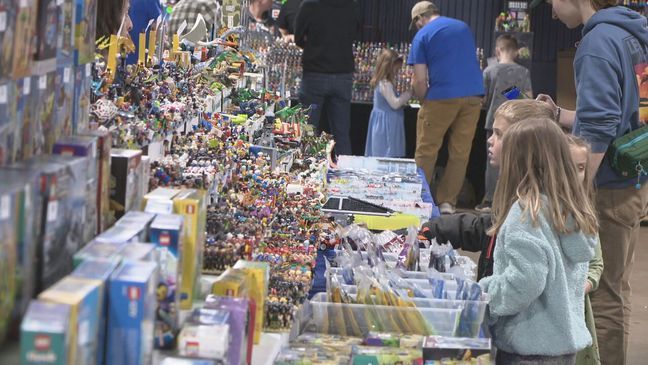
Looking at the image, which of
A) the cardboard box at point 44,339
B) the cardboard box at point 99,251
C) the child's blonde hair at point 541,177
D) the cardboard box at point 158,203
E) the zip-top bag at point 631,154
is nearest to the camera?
the cardboard box at point 44,339

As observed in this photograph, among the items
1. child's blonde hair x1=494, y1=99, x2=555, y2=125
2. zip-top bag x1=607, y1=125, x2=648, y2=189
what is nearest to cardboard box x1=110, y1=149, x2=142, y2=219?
child's blonde hair x1=494, y1=99, x2=555, y2=125

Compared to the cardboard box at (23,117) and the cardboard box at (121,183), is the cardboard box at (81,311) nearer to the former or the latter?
the cardboard box at (23,117)

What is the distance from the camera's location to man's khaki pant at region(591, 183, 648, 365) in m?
4.24

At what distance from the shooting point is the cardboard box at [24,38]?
1899 millimetres

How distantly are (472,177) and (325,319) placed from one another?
7035 mm

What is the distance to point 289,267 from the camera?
3111 mm

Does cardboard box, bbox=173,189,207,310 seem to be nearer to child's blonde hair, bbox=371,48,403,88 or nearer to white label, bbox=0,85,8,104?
white label, bbox=0,85,8,104

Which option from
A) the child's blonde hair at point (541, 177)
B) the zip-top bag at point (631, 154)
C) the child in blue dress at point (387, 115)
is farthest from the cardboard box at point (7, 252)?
the child in blue dress at point (387, 115)

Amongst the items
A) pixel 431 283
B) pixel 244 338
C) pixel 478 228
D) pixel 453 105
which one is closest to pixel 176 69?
pixel 478 228

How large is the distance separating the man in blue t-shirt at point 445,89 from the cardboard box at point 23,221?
21.6 ft

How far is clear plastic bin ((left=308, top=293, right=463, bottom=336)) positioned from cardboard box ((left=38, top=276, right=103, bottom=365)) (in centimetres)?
122

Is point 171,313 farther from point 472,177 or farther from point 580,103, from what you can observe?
point 472,177

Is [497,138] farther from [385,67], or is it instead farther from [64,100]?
[385,67]

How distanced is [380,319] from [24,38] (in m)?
1.35
